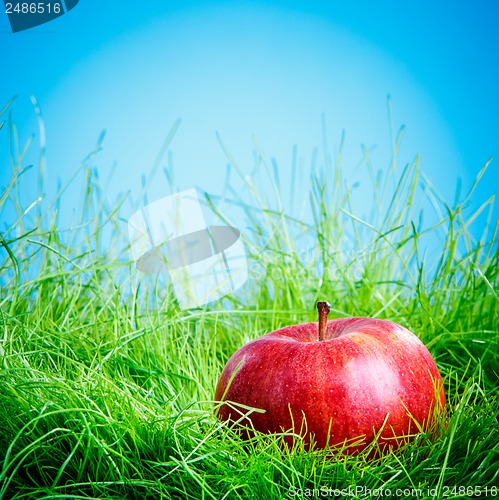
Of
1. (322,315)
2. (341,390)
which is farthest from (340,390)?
(322,315)

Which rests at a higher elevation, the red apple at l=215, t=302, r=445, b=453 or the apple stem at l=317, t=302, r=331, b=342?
the apple stem at l=317, t=302, r=331, b=342

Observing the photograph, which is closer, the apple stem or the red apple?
the red apple

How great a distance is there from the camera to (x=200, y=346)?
1.44m

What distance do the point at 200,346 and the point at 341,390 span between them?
51cm

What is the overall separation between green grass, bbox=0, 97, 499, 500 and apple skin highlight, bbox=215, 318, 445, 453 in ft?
0.11

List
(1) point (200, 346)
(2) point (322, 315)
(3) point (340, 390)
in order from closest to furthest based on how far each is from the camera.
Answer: (3) point (340, 390) → (2) point (322, 315) → (1) point (200, 346)

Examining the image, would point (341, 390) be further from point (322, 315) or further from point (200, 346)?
point (200, 346)

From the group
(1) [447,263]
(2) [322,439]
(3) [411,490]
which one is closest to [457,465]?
(3) [411,490]

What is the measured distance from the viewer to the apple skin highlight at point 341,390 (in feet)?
3.26

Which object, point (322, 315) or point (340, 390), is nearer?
point (340, 390)

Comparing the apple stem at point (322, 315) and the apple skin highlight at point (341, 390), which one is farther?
the apple stem at point (322, 315)

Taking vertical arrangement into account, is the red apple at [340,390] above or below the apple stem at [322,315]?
below

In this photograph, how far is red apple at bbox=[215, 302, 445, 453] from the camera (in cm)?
99

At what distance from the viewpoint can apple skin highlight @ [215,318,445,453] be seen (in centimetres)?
99
